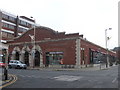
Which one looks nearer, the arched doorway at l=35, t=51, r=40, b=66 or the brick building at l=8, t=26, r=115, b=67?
the brick building at l=8, t=26, r=115, b=67

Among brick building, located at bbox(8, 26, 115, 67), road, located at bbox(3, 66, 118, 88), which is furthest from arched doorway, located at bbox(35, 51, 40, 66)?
road, located at bbox(3, 66, 118, 88)

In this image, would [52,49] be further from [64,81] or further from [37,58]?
[64,81]

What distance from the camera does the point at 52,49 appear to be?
3644cm

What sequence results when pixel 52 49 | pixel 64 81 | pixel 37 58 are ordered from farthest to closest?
pixel 37 58 < pixel 52 49 < pixel 64 81

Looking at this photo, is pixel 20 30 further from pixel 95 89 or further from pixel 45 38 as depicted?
pixel 95 89

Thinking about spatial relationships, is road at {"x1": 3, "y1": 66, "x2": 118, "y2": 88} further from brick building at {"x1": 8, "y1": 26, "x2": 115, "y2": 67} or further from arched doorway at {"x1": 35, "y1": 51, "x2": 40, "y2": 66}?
arched doorway at {"x1": 35, "y1": 51, "x2": 40, "y2": 66}

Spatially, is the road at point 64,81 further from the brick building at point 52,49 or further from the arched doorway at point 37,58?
the arched doorway at point 37,58

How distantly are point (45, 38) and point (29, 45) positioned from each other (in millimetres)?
5629

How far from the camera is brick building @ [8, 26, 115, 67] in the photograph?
33688mm

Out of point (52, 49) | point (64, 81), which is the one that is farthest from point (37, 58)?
point (64, 81)

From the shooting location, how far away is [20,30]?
68.2 metres

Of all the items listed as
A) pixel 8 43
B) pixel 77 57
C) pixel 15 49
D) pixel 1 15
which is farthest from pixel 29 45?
pixel 1 15

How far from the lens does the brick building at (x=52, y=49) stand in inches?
1326

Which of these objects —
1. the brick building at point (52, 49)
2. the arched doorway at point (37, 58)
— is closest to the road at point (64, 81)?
the brick building at point (52, 49)
